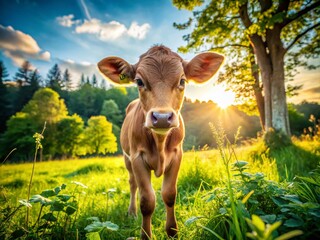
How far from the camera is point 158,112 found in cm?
204

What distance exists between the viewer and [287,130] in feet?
29.0

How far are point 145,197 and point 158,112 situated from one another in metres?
1.01

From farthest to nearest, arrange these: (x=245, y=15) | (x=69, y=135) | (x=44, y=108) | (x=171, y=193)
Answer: (x=69, y=135)
(x=44, y=108)
(x=245, y=15)
(x=171, y=193)

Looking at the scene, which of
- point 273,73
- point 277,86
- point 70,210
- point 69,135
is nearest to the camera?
point 70,210

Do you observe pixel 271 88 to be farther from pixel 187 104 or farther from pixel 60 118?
pixel 187 104

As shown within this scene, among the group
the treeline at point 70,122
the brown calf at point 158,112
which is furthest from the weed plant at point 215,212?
the treeline at point 70,122

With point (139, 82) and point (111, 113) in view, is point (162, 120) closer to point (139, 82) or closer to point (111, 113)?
point (139, 82)

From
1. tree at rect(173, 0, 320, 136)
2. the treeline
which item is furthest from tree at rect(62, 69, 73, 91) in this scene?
tree at rect(173, 0, 320, 136)

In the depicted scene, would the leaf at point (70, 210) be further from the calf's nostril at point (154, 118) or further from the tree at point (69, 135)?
the tree at point (69, 135)

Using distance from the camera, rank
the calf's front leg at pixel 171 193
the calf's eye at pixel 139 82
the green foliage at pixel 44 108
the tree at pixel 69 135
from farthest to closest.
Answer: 1. the tree at pixel 69 135
2. the green foliage at pixel 44 108
3. the calf's eye at pixel 139 82
4. the calf's front leg at pixel 171 193

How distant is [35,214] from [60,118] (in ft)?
129

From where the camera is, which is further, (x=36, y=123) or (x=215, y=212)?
(x=36, y=123)

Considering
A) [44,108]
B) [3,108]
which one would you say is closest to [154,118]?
[44,108]

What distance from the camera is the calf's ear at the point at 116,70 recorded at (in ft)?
9.52
